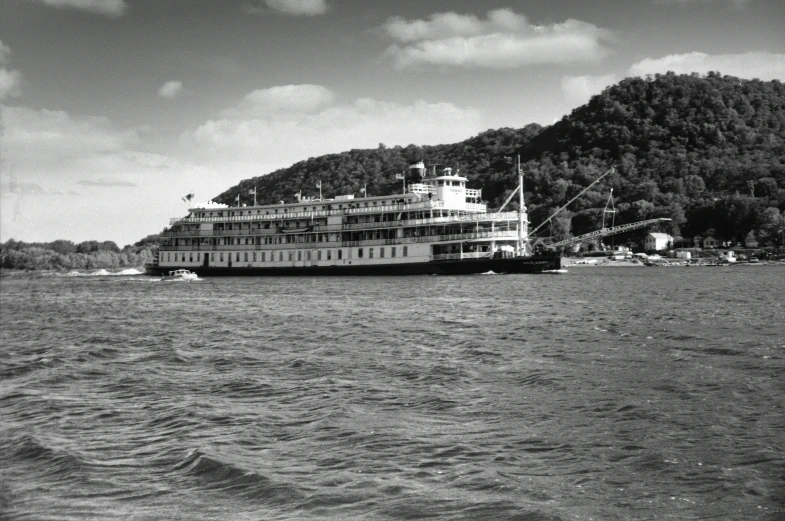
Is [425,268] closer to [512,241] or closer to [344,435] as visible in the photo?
[512,241]

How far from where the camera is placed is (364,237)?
87.0 metres

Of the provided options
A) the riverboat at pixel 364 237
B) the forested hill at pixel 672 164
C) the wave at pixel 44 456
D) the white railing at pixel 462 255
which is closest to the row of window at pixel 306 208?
→ the riverboat at pixel 364 237

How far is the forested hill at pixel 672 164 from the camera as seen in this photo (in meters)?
150

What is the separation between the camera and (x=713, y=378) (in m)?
16.8

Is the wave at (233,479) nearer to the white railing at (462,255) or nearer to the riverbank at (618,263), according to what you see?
the white railing at (462,255)

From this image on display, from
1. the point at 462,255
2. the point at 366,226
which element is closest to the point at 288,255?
the point at 366,226

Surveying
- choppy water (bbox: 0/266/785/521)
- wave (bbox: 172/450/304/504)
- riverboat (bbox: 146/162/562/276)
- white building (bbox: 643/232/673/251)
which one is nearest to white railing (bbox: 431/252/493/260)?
riverboat (bbox: 146/162/562/276)

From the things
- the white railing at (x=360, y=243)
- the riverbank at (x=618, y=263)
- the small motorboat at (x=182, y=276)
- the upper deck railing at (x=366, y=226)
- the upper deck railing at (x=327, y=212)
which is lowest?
the small motorboat at (x=182, y=276)

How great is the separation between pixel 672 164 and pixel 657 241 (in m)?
37.1

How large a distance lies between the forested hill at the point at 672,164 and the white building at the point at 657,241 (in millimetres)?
3852

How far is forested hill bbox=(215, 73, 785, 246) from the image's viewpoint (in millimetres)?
150125

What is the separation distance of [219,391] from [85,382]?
13.3 ft

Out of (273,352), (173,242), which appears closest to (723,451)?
(273,352)

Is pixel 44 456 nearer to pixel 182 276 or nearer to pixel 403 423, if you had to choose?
pixel 403 423
